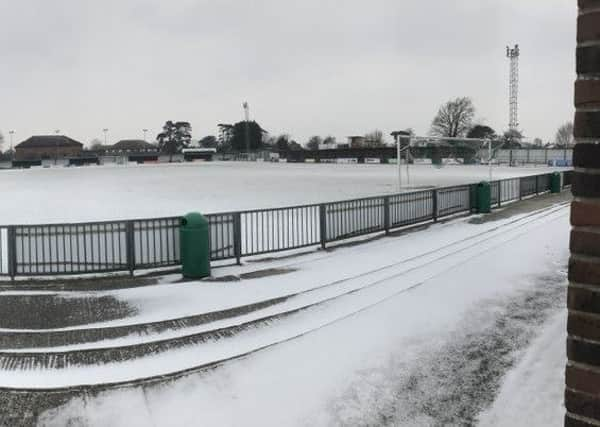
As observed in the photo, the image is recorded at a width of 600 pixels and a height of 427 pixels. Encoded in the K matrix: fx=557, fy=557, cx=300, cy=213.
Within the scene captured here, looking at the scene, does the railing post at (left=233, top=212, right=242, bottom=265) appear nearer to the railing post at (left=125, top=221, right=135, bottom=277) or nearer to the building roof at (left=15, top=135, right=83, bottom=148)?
the railing post at (left=125, top=221, right=135, bottom=277)

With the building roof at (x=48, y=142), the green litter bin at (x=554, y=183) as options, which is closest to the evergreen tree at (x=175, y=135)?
the building roof at (x=48, y=142)

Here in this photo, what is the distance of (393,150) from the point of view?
8056 cm

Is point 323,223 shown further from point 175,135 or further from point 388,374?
point 175,135

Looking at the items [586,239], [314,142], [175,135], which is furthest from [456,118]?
[586,239]

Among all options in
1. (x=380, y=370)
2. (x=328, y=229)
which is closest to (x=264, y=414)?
(x=380, y=370)

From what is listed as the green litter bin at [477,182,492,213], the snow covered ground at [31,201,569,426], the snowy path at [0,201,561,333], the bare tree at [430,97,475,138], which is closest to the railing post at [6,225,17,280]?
the snowy path at [0,201,561,333]

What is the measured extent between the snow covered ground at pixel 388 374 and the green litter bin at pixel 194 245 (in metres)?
1.08

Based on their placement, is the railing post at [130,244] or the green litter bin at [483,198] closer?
the railing post at [130,244]

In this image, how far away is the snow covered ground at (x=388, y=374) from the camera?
5.00m

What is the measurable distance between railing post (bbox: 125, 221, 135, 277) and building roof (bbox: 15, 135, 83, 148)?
150856mm

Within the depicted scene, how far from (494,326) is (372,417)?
114 inches

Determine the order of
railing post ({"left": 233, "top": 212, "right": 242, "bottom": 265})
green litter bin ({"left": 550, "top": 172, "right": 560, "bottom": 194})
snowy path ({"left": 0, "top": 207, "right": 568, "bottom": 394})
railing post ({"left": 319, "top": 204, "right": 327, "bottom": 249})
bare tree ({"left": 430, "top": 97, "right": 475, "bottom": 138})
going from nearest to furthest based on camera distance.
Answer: snowy path ({"left": 0, "top": 207, "right": 568, "bottom": 394}) → railing post ({"left": 233, "top": 212, "right": 242, "bottom": 265}) → railing post ({"left": 319, "top": 204, "right": 327, "bottom": 249}) → green litter bin ({"left": 550, "top": 172, "right": 560, "bottom": 194}) → bare tree ({"left": 430, "top": 97, "right": 475, "bottom": 138})

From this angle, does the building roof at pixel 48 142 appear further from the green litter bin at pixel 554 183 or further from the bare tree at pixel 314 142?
the green litter bin at pixel 554 183

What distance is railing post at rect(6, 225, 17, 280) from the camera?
378 inches
